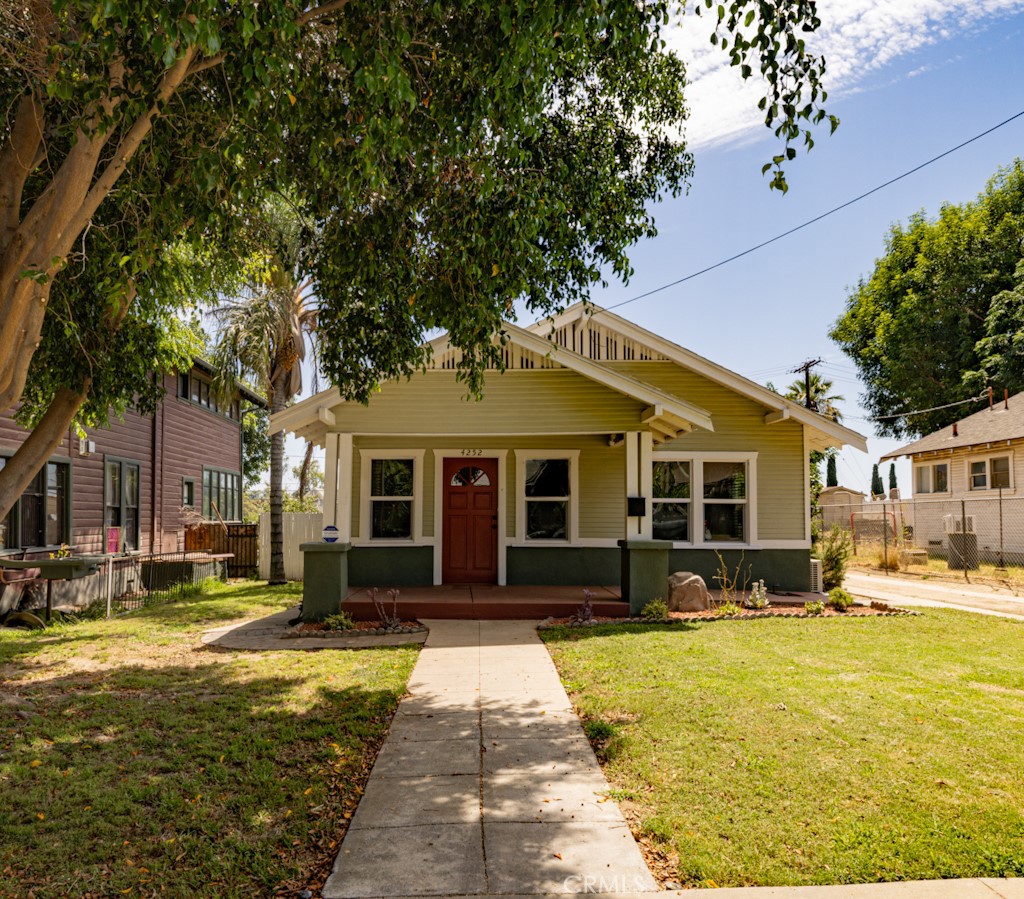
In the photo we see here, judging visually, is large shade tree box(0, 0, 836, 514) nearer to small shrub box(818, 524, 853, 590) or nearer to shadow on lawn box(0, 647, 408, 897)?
shadow on lawn box(0, 647, 408, 897)

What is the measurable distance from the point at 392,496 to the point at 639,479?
438cm

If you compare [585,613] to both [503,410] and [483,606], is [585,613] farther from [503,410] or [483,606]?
[503,410]

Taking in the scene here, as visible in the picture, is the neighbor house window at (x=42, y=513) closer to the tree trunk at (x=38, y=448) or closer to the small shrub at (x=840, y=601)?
the tree trunk at (x=38, y=448)

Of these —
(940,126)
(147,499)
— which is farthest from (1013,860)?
(147,499)

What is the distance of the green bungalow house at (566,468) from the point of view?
1118 centimetres

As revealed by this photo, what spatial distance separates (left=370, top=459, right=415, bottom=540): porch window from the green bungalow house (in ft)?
0.08

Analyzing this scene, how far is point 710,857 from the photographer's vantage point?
3439 millimetres

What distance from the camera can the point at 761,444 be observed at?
1335cm

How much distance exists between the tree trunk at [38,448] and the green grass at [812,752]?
5666mm

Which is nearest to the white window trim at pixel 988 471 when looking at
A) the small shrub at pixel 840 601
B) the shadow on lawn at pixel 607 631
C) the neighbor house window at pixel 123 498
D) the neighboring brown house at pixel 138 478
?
the small shrub at pixel 840 601

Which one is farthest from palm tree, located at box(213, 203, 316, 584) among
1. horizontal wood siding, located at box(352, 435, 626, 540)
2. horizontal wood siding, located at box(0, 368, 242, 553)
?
horizontal wood siding, located at box(352, 435, 626, 540)

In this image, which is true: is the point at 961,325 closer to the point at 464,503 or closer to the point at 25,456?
the point at 464,503

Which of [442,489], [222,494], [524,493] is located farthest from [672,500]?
[222,494]

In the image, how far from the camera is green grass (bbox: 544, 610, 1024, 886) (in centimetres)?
349
